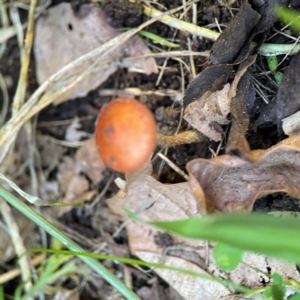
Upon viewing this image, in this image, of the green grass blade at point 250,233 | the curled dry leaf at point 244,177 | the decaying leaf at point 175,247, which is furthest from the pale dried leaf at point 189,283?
the green grass blade at point 250,233

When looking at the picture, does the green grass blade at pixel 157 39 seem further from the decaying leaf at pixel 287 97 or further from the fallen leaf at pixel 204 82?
the decaying leaf at pixel 287 97

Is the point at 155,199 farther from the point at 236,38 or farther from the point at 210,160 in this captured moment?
the point at 236,38

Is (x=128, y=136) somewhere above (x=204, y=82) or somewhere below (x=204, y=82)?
below

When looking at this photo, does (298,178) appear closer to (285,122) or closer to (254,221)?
(285,122)

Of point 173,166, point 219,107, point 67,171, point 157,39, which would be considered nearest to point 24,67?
point 67,171

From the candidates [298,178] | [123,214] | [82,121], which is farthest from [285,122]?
[82,121]

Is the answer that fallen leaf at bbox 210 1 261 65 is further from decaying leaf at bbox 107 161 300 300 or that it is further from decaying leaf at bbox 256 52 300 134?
decaying leaf at bbox 107 161 300 300
